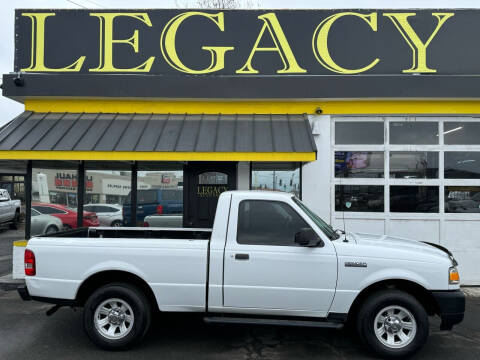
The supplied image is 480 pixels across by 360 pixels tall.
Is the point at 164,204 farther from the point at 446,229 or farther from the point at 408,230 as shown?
the point at 446,229

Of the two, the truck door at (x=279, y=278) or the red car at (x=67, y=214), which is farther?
the red car at (x=67, y=214)

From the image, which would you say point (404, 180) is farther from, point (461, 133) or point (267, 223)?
point (267, 223)

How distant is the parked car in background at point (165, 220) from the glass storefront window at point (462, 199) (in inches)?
229

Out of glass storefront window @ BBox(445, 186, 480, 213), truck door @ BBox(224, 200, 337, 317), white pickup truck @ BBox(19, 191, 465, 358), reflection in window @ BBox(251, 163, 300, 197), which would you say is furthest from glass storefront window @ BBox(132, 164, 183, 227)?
glass storefront window @ BBox(445, 186, 480, 213)

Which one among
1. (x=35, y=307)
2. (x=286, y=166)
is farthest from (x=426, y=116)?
(x=35, y=307)

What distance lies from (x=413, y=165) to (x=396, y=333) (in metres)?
4.64

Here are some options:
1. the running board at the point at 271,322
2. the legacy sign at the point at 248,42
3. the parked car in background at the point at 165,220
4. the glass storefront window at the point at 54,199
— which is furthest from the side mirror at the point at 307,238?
the glass storefront window at the point at 54,199

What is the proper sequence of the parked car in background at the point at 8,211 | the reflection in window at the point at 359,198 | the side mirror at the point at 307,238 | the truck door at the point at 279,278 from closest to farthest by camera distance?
1. the side mirror at the point at 307,238
2. the truck door at the point at 279,278
3. the reflection in window at the point at 359,198
4. the parked car in background at the point at 8,211

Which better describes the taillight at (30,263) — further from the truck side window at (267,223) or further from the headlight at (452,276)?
the headlight at (452,276)

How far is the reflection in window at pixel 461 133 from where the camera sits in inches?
301

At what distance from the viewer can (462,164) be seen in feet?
25.0

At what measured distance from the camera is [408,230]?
7551 mm

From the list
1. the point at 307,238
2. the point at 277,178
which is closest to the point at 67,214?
the point at 277,178

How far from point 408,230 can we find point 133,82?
6.81 meters
